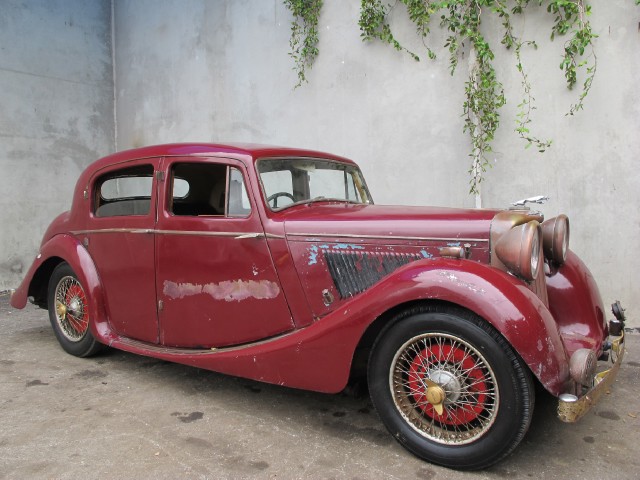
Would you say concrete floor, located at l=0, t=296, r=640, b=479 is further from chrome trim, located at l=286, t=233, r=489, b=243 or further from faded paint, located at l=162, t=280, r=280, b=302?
chrome trim, located at l=286, t=233, r=489, b=243

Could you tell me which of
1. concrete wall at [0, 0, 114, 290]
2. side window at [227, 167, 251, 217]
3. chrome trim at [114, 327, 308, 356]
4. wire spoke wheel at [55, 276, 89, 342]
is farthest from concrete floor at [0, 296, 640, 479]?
concrete wall at [0, 0, 114, 290]

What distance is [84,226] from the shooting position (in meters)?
3.60

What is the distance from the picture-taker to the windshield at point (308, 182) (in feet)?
9.63

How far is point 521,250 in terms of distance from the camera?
215 cm

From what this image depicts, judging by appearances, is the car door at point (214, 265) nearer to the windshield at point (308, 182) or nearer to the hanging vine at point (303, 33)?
the windshield at point (308, 182)

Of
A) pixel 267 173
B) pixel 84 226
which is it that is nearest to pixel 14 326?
pixel 84 226

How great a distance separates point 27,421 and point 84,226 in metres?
1.41

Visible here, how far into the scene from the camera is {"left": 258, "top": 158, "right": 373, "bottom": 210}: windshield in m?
2.94

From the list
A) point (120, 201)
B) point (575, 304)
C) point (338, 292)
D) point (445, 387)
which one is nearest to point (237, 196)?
point (338, 292)

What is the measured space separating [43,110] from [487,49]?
5349 mm

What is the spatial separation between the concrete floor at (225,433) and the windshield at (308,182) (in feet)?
3.91

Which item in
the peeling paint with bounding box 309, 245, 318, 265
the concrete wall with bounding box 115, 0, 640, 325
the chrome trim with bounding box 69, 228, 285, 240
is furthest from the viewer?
the concrete wall with bounding box 115, 0, 640, 325

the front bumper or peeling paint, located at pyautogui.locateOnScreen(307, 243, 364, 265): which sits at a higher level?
peeling paint, located at pyautogui.locateOnScreen(307, 243, 364, 265)

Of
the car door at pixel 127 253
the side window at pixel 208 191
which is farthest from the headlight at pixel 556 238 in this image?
the car door at pixel 127 253
